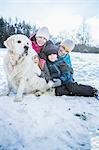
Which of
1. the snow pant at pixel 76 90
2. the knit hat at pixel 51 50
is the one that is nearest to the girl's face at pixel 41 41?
the knit hat at pixel 51 50

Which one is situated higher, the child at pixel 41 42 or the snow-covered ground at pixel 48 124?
the child at pixel 41 42

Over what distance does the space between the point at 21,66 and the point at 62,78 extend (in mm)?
1056

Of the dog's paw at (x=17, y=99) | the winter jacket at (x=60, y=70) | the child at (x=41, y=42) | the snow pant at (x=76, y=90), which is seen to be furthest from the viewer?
the child at (x=41, y=42)

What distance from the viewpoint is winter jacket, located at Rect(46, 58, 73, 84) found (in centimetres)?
498

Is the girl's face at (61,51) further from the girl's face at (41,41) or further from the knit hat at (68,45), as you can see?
the girl's face at (41,41)

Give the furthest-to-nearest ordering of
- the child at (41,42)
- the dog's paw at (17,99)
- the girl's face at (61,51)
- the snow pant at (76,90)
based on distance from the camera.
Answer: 1. the girl's face at (61,51)
2. the child at (41,42)
3. the snow pant at (76,90)
4. the dog's paw at (17,99)

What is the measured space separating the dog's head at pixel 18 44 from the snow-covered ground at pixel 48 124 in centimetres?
75

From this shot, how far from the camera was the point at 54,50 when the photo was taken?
504 cm

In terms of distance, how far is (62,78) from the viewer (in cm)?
494

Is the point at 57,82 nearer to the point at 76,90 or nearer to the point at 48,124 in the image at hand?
the point at 76,90

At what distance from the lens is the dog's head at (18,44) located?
13.2 feet

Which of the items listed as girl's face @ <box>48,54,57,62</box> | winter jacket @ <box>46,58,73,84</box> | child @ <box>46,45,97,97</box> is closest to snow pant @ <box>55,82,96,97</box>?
child @ <box>46,45,97,97</box>

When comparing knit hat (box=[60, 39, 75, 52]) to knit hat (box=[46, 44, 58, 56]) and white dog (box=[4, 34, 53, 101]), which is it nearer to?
knit hat (box=[46, 44, 58, 56])

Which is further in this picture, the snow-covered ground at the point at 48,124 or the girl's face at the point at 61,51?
the girl's face at the point at 61,51
